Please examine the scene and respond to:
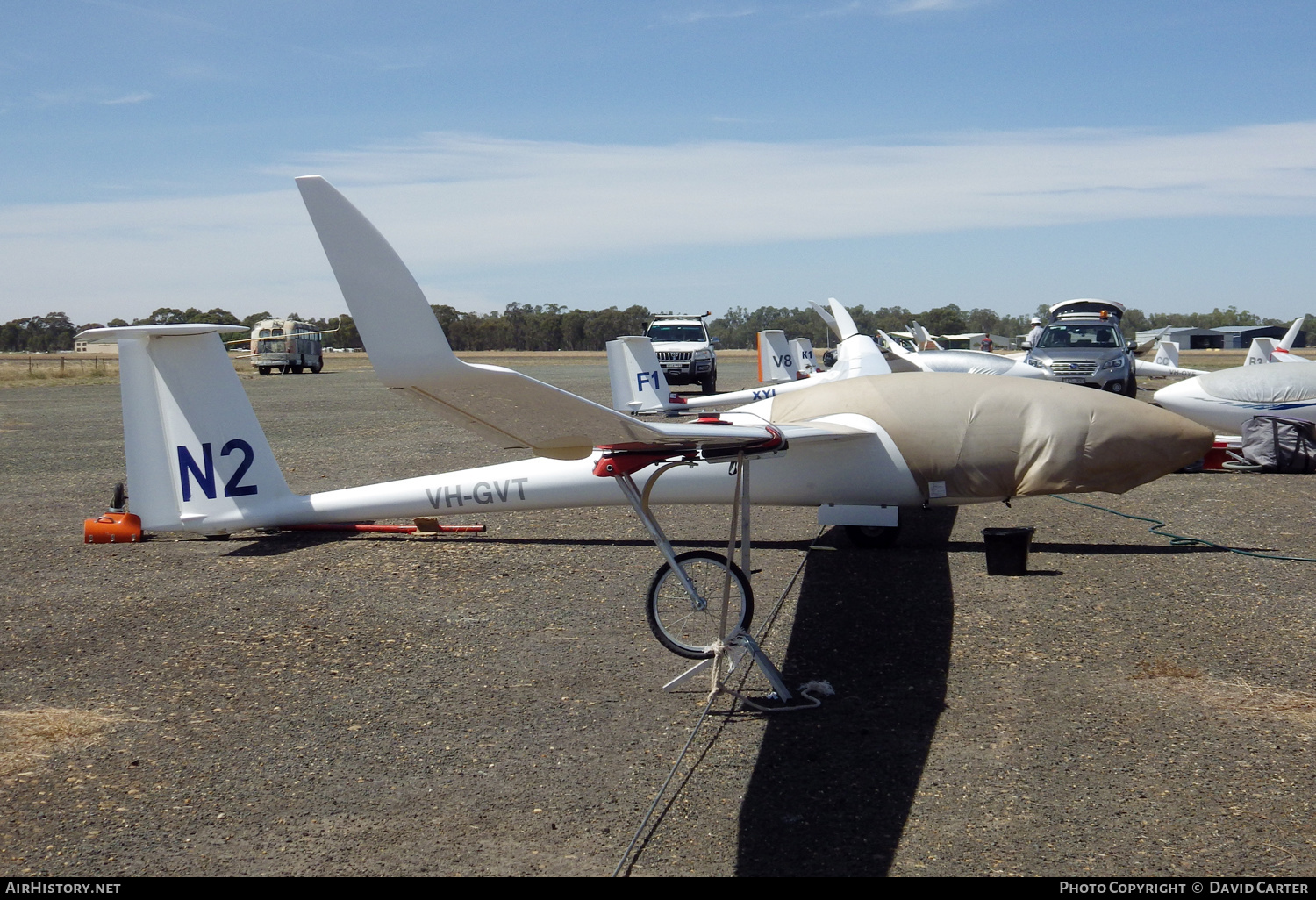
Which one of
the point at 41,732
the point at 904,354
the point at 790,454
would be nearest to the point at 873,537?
the point at 790,454

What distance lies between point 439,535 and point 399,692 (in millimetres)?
3792

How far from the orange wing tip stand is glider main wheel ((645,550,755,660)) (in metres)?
5.11

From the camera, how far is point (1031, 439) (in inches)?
280

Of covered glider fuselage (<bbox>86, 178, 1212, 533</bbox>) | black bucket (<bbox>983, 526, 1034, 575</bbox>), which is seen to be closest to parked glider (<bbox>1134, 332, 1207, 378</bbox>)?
covered glider fuselage (<bbox>86, 178, 1212, 533</bbox>)

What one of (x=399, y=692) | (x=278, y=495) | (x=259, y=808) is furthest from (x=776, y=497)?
(x=259, y=808)

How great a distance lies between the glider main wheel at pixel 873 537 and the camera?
820 centimetres

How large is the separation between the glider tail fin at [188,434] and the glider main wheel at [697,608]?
12.2 ft

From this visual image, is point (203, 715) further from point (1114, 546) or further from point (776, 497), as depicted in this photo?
point (1114, 546)

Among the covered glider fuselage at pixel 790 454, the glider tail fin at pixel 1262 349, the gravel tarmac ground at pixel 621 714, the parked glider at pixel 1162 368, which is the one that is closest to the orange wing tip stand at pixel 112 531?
the gravel tarmac ground at pixel 621 714

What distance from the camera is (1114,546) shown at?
8.37 m

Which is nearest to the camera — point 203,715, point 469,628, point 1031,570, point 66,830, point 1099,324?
point 66,830

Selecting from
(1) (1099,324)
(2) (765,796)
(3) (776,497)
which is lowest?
(2) (765,796)

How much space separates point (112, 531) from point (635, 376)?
31.4 feet

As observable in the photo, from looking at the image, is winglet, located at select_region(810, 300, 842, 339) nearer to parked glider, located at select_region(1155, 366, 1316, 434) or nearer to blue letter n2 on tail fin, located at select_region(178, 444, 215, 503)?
parked glider, located at select_region(1155, 366, 1316, 434)
